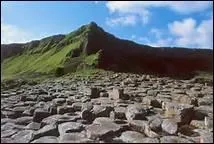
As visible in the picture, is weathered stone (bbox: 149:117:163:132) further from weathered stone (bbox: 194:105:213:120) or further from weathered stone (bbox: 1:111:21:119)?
weathered stone (bbox: 1:111:21:119)

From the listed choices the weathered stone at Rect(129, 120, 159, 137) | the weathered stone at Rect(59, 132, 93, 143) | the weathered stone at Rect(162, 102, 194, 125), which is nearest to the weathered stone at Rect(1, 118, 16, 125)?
the weathered stone at Rect(59, 132, 93, 143)

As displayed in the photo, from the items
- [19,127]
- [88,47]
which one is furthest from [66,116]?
[88,47]

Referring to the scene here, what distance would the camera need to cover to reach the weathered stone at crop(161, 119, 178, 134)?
494 cm

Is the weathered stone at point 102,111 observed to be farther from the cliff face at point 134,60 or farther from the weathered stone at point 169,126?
the cliff face at point 134,60

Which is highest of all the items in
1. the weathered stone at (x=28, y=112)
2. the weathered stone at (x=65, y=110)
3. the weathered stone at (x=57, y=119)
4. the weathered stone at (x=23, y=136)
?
the weathered stone at (x=65, y=110)

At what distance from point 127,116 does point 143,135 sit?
98 cm

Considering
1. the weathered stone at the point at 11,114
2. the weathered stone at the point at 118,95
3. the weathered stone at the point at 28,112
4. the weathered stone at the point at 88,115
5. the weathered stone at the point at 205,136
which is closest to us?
the weathered stone at the point at 205,136

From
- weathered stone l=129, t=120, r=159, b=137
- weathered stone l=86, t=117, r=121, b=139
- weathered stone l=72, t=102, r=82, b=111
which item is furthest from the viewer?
weathered stone l=72, t=102, r=82, b=111

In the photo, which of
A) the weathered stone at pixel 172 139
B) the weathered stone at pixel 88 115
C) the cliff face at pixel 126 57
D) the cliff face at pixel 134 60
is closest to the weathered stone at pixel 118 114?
the weathered stone at pixel 88 115

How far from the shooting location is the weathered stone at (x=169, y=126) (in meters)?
4.94

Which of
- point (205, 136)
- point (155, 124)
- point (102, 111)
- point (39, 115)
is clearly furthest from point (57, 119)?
point (205, 136)

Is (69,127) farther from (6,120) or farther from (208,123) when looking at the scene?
(208,123)

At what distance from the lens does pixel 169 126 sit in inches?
200

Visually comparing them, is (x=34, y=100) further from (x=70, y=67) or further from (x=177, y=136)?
Answer: (x=70, y=67)
